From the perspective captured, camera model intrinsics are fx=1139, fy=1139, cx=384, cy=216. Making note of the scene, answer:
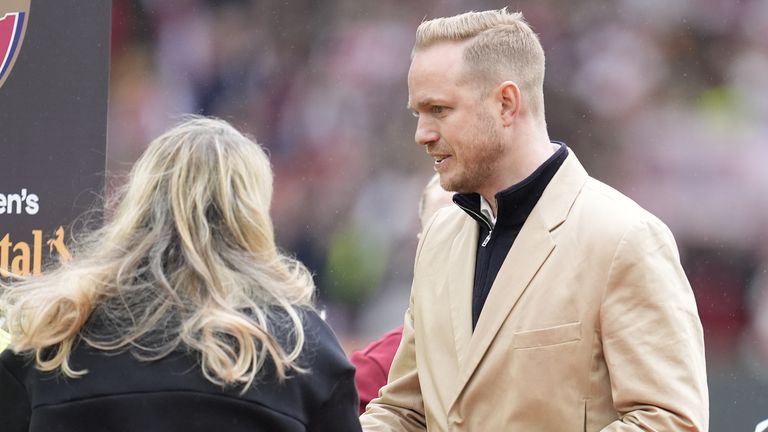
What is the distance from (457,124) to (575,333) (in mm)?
584

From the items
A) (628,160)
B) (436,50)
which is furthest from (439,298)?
(628,160)

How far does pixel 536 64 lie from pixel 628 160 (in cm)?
330

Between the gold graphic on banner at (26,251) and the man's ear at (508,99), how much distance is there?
52.9 inches

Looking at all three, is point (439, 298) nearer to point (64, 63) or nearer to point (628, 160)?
point (64, 63)

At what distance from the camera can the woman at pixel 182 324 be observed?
200cm

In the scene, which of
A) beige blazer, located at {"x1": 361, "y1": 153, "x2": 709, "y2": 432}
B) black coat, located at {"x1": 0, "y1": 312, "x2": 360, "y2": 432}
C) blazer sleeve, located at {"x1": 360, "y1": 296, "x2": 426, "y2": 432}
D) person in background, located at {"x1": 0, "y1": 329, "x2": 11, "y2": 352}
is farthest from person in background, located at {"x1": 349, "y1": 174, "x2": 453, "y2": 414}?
black coat, located at {"x1": 0, "y1": 312, "x2": 360, "y2": 432}

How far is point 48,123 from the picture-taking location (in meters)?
3.29

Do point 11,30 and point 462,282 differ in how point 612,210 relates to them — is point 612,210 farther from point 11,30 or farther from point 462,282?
point 11,30

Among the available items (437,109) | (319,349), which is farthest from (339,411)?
(437,109)

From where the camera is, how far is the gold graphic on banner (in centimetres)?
326

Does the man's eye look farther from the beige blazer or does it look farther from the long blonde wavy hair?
the long blonde wavy hair

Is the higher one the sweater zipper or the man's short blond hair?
the man's short blond hair

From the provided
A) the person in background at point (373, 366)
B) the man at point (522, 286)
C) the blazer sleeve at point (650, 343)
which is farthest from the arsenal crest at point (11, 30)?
the blazer sleeve at point (650, 343)

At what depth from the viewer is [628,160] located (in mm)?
5977
